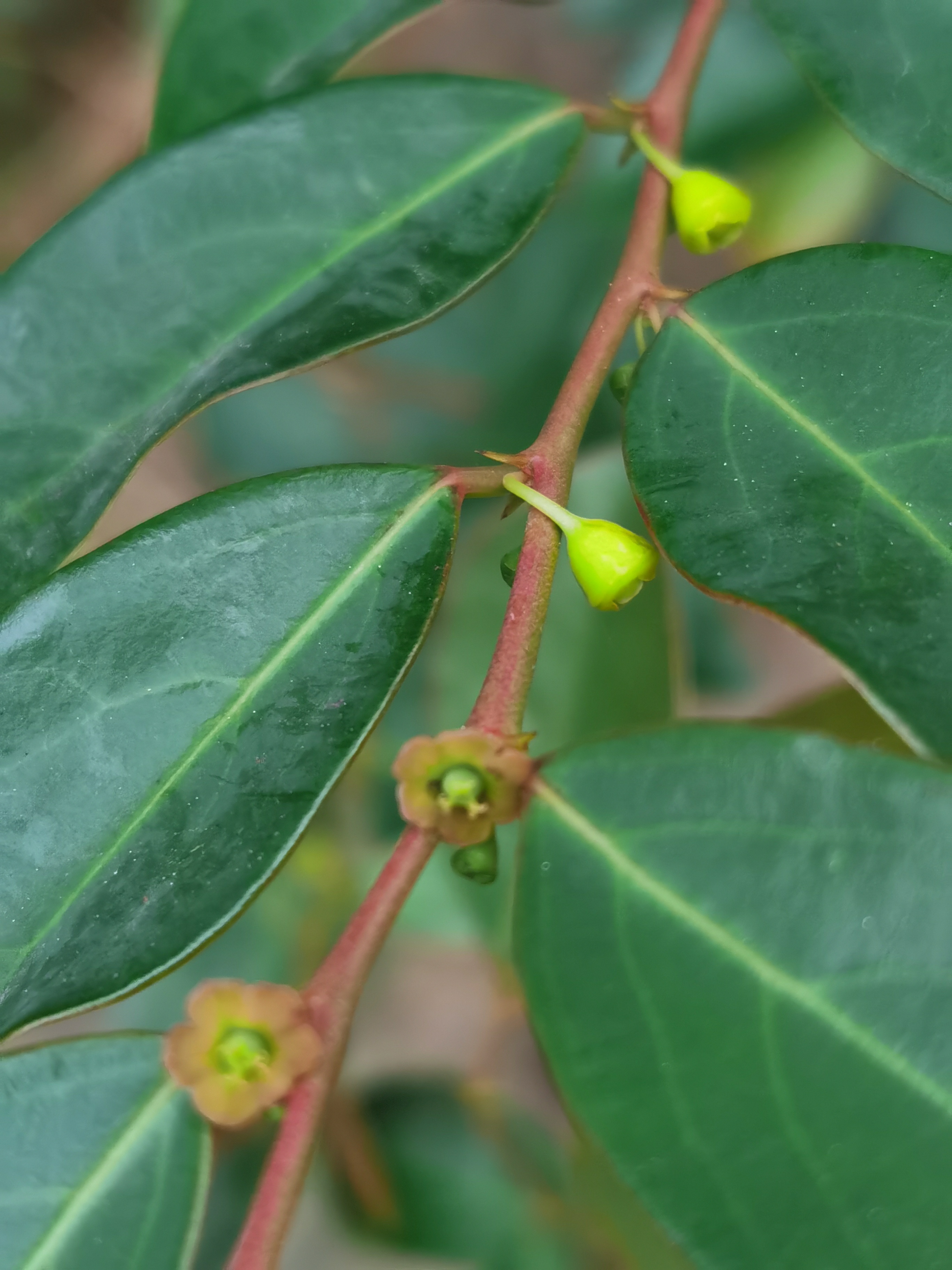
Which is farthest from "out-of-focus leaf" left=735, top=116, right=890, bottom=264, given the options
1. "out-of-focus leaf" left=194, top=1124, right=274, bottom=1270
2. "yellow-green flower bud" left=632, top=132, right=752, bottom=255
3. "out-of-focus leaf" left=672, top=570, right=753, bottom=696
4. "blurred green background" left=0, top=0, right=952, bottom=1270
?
"out-of-focus leaf" left=194, top=1124, right=274, bottom=1270

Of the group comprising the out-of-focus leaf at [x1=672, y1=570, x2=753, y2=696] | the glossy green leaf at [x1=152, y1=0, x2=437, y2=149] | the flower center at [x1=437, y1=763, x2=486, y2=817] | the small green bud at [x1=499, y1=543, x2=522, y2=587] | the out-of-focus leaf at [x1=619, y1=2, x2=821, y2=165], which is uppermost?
the out-of-focus leaf at [x1=619, y1=2, x2=821, y2=165]

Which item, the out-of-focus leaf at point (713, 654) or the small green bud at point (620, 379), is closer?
the small green bud at point (620, 379)

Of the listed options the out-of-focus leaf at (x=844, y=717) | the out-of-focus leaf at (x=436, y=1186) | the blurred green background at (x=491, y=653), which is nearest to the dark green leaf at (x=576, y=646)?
the blurred green background at (x=491, y=653)

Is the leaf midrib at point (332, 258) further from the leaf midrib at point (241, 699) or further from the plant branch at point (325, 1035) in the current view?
the plant branch at point (325, 1035)

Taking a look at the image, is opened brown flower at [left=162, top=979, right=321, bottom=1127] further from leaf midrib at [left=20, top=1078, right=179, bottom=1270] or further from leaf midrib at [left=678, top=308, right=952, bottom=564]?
leaf midrib at [left=678, top=308, right=952, bottom=564]

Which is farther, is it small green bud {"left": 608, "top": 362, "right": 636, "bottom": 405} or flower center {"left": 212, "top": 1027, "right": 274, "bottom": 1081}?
small green bud {"left": 608, "top": 362, "right": 636, "bottom": 405}

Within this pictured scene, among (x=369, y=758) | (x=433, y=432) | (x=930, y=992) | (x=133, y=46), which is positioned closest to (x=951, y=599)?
(x=930, y=992)

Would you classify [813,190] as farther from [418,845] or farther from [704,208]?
[418,845]
